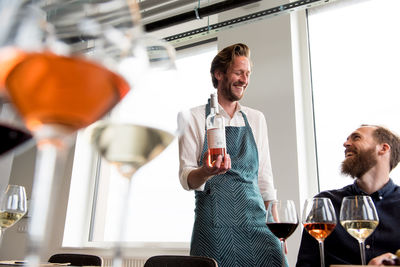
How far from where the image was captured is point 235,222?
58.9 inches

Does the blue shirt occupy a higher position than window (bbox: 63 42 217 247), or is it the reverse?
window (bbox: 63 42 217 247)

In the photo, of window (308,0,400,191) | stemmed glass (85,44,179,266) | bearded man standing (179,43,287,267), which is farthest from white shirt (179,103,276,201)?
window (308,0,400,191)

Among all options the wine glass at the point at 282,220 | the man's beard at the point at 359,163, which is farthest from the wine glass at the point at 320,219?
the man's beard at the point at 359,163

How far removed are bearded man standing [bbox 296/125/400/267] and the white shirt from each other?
287mm

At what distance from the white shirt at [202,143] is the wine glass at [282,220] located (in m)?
0.46

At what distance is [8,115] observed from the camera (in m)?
0.32

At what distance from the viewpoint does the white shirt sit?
1585mm

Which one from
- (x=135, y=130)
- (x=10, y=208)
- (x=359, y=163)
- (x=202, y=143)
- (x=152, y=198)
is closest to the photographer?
(x=135, y=130)

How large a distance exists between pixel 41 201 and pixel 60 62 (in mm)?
94

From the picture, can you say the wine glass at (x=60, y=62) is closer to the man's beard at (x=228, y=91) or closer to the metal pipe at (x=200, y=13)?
the man's beard at (x=228, y=91)

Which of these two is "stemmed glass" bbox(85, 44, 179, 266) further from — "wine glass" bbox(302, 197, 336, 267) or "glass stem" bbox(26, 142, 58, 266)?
"wine glass" bbox(302, 197, 336, 267)

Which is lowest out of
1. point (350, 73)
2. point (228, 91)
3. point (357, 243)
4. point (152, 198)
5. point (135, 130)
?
point (357, 243)

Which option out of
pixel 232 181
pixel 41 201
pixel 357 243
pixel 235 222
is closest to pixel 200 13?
pixel 232 181

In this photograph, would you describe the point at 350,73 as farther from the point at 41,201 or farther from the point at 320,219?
the point at 41,201
